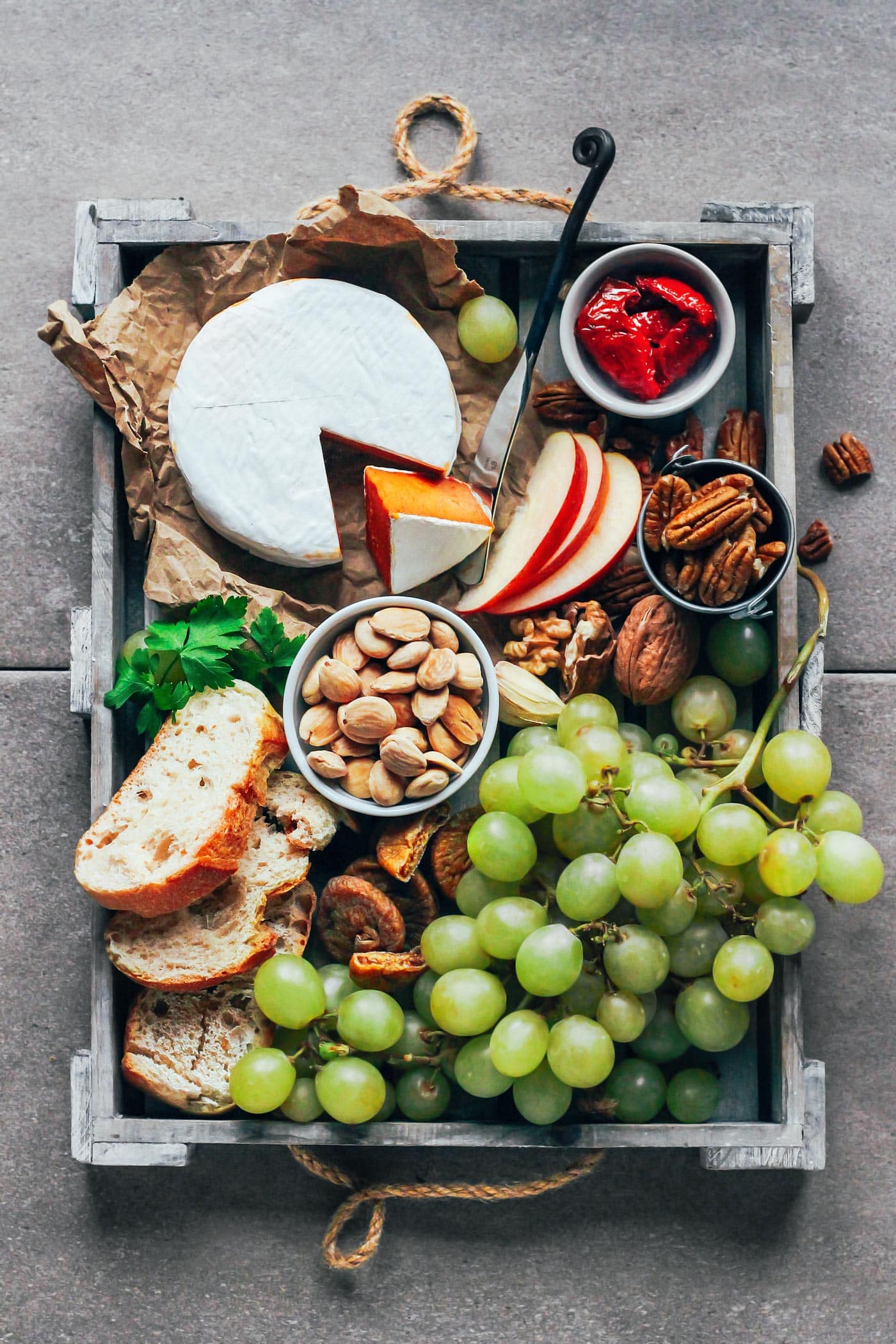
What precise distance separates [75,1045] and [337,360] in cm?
84

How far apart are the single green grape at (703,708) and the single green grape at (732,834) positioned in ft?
0.35

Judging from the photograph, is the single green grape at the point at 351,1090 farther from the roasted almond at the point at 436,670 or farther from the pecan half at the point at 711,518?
the pecan half at the point at 711,518

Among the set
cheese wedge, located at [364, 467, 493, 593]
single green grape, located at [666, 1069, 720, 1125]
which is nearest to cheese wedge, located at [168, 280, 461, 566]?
cheese wedge, located at [364, 467, 493, 593]

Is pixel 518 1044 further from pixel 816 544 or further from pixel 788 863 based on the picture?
pixel 816 544

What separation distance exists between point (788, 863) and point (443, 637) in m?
0.40

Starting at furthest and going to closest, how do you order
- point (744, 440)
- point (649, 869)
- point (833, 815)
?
point (744, 440)
point (833, 815)
point (649, 869)

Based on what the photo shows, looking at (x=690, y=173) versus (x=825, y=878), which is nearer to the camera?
(x=825, y=878)

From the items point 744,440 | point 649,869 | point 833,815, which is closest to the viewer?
point 649,869

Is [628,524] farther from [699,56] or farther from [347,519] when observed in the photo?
[699,56]

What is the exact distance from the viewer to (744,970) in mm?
1006

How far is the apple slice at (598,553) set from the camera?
3.72ft

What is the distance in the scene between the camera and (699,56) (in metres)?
1.28

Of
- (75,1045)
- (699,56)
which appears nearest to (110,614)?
(75,1045)

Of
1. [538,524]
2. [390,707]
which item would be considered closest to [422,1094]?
[390,707]
